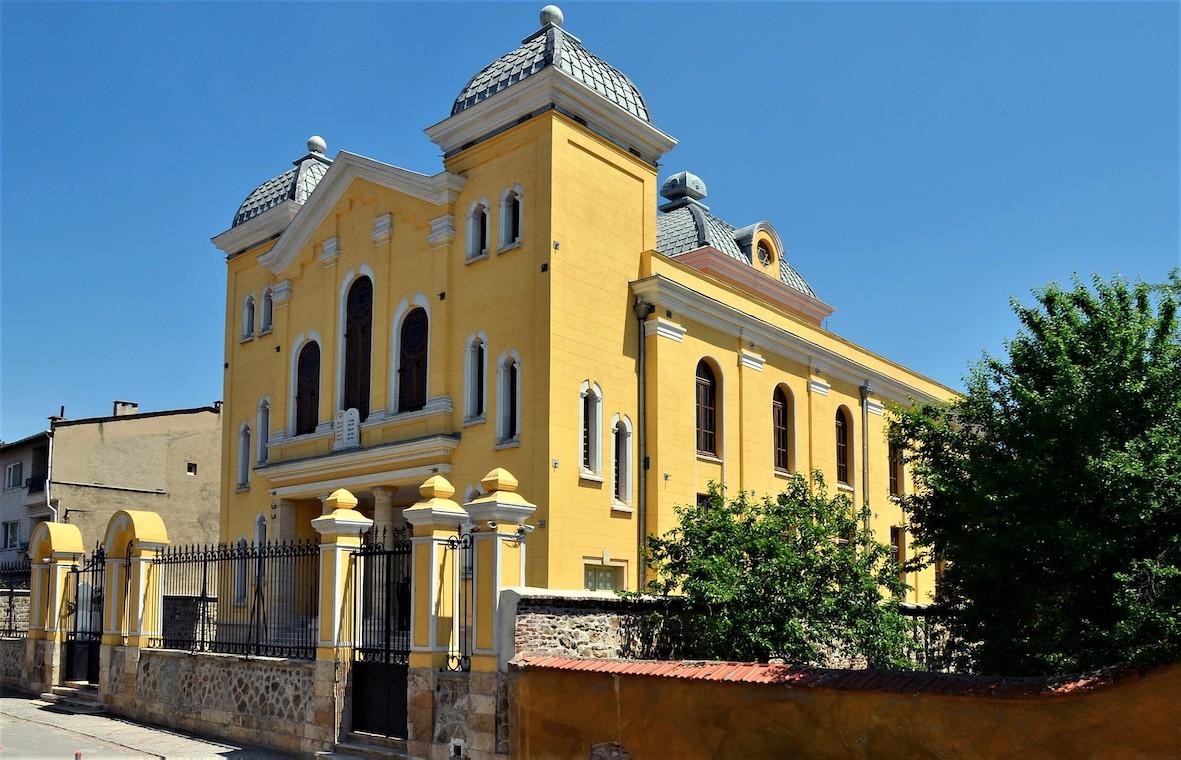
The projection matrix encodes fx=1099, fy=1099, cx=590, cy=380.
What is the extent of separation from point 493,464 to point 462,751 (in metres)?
8.12

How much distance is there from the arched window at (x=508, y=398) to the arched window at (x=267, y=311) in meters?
9.01

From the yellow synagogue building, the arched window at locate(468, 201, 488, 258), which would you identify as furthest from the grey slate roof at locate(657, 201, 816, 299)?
the arched window at locate(468, 201, 488, 258)

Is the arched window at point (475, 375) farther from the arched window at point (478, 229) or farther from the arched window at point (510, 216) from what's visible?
the arched window at point (510, 216)

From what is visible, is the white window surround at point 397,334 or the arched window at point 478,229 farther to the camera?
the white window surround at point 397,334

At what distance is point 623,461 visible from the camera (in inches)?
832

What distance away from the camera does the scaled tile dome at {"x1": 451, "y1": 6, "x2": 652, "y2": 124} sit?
70.8 feet

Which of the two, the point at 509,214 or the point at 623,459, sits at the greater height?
the point at 509,214

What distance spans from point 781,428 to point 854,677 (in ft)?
53.8

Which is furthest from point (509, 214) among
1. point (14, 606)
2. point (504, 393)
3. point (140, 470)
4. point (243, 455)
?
point (140, 470)

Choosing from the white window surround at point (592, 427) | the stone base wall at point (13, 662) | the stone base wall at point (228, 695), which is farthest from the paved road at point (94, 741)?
the white window surround at point (592, 427)

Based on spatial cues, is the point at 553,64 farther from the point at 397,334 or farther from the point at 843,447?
the point at 843,447

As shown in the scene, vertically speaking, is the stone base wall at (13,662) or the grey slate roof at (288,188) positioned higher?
the grey slate roof at (288,188)

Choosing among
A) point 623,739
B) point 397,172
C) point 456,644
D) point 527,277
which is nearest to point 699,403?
point 527,277

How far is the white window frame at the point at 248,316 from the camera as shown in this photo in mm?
28000
